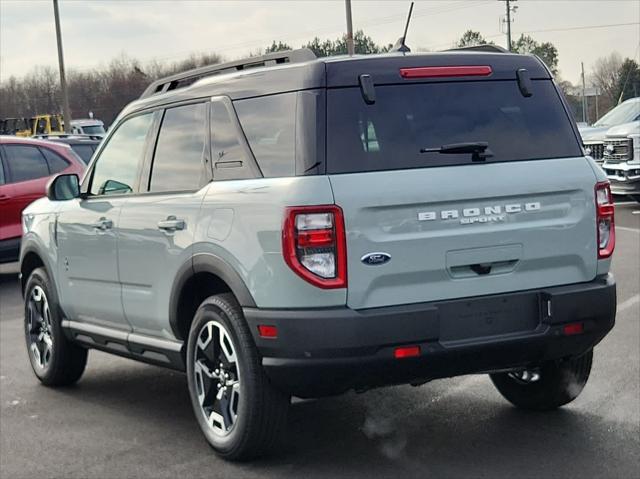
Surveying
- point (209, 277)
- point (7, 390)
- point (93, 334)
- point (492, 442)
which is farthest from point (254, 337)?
point (7, 390)

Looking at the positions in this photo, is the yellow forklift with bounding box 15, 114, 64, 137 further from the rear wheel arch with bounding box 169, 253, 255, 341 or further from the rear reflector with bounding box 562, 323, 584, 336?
the rear reflector with bounding box 562, 323, 584, 336

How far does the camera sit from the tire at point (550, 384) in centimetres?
545

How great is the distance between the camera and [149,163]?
5.73 meters

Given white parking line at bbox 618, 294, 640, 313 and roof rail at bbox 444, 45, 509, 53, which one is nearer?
roof rail at bbox 444, 45, 509, 53

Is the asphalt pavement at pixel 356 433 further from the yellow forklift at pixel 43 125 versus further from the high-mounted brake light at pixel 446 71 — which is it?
the yellow forklift at pixel 43 125

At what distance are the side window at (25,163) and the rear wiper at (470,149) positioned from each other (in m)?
9.24

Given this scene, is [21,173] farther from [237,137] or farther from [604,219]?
[604,219]

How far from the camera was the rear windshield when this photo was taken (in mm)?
4535

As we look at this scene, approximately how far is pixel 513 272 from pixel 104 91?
9152 centimetres

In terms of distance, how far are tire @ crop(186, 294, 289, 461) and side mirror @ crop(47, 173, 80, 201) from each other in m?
1.85

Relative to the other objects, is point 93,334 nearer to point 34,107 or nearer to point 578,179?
point 578,179

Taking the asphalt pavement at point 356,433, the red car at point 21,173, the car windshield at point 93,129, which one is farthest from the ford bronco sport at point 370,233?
the car windshield at point 93,129

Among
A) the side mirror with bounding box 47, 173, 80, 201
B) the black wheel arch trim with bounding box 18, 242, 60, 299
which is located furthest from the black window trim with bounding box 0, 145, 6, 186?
the side mirror with bounding box 47, 173, 80, 201

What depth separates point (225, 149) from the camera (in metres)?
5.05
